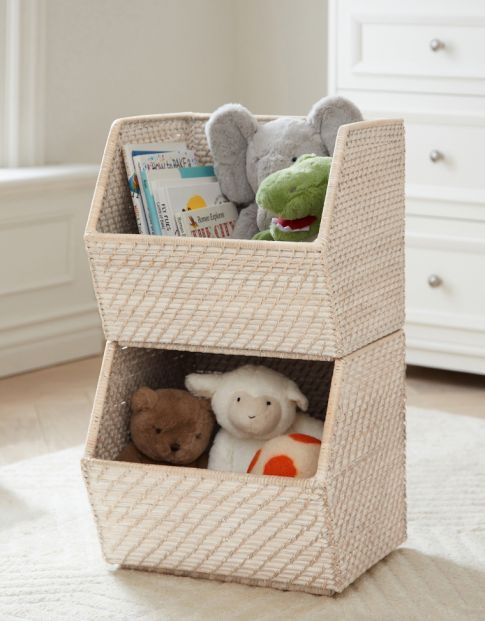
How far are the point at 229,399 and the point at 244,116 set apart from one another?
0.47m

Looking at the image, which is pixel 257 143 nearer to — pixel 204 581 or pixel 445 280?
pixel 204 581

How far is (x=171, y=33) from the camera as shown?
338 cm

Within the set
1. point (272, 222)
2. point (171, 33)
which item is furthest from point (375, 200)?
point (171, 33)

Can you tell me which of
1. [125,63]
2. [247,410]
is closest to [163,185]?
[247,410]

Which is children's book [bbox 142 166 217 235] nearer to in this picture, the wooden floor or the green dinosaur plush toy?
the green dinosaur plush toy

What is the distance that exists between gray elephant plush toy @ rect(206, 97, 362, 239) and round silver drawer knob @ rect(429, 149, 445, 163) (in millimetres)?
877

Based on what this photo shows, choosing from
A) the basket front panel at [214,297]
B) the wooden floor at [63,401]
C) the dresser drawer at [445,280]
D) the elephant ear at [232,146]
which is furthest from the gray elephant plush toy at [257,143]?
the dresser drawer at [445,280]

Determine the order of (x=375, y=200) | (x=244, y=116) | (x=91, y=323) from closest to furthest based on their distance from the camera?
(x=375, y=200) < (x=244, y=116) < (x=91, y=323)

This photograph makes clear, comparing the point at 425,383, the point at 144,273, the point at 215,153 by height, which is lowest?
the point at 425,383

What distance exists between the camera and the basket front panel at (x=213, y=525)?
1558 mm

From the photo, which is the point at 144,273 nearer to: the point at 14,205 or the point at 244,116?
the point at 244,116

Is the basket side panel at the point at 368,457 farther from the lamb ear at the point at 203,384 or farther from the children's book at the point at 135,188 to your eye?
the children's book at the point at 135,188

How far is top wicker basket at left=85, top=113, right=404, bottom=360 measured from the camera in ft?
5.05

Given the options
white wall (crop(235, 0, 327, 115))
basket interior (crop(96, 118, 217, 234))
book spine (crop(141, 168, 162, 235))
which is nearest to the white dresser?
white wall (crop(235, 0, 327, 115))
